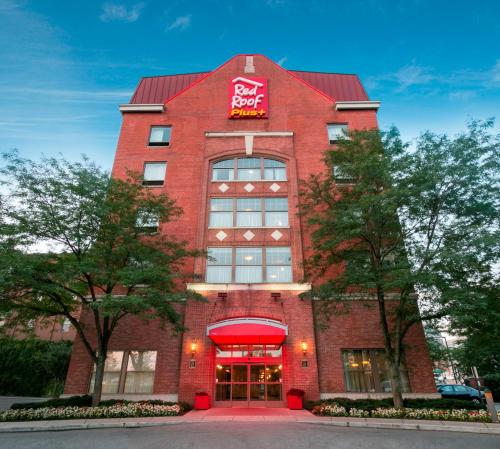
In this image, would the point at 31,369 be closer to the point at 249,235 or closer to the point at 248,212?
the point at 249,235

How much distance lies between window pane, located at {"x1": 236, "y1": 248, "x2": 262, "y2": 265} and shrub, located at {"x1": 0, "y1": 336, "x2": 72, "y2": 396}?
23455 millimetres

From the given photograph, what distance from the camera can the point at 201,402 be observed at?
16422 mm

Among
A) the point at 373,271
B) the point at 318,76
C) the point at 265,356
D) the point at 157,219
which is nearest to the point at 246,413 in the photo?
the point at 265,356

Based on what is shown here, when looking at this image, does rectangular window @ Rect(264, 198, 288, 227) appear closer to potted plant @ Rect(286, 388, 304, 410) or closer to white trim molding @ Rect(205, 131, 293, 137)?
white trim molding @ Rect(205, 131, 293, 137)

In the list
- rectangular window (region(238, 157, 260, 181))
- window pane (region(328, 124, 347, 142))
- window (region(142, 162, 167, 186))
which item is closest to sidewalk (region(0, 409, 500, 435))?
A: rectangular window (region(238, 157, 260, 181))

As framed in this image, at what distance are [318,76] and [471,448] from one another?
92.2ft

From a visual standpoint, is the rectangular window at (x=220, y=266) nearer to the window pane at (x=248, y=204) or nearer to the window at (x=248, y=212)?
the window at (x=248, y=212)

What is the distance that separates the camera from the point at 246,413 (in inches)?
590

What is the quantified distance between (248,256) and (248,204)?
3790 millimetres

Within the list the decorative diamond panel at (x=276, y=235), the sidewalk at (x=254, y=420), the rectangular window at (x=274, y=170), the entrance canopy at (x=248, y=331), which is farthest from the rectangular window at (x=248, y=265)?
the sidewalk at (x=254, y=420)

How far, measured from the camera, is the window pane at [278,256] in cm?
2007

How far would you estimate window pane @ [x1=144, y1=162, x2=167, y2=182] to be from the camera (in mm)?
23500

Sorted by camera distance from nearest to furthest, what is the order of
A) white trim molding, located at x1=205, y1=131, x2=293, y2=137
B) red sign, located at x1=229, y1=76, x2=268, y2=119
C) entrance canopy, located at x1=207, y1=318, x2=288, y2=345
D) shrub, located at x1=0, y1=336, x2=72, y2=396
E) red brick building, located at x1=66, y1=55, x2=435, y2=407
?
entrance canopy, located at x1=207, y1=318, x2=288, y2=345 → red brick building, located at x1=66, y1=55, x2=435, y2=407 → white trim molding, located at x1=205, y1=131, x2=293, y2=137 → red sign, located at x1=229, y1=76, x2=268, y2=119 → shrub, located at x1=0, y1=336, x2=72, y2=396

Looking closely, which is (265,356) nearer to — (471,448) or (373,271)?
(373,271)
